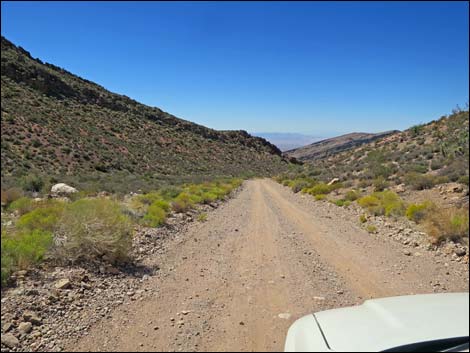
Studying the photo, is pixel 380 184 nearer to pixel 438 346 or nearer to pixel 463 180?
pixel 463 180

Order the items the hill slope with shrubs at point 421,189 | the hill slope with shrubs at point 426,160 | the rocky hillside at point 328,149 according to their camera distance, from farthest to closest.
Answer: the rocky hillside at point 328,149 → the hill slope with shrubs at point 426,160 → the hill slope with shrubs at point 421,189

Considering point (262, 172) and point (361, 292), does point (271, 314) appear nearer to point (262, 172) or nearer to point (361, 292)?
point (361, 292)

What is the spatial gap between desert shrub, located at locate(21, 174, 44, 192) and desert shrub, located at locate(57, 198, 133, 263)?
3.25 metres

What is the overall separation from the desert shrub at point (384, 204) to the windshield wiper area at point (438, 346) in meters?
9.54

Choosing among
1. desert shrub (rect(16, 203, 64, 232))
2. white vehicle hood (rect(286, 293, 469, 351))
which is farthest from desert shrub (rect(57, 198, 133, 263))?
white vehicle hood (rect(286, 293, 469, 351))

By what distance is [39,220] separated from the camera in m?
7.46

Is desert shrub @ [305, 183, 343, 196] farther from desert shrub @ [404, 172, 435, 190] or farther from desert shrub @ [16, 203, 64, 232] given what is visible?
desert shrub @ [16, 203, 64, 232]

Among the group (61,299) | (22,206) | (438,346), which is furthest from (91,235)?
(438,346)

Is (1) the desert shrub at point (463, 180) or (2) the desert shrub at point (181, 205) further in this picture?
(2) the desert shrub at point (181, 205)

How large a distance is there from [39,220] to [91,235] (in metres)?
1.68

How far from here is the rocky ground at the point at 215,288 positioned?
4.19 metres

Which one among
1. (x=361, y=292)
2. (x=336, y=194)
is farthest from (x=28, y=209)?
(x=336, y=194)

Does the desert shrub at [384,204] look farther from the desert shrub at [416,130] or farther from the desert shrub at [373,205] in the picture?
the desert shrub at [416,130]

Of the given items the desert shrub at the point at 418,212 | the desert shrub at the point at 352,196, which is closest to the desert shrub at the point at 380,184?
the desert shrub at the point at 352,196
